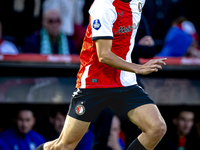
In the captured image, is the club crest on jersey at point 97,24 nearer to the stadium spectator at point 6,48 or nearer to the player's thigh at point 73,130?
the player's thigh at point 73,130

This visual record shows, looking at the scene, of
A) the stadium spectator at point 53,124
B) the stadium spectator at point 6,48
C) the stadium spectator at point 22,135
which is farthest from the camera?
the stadium spectator at point 6,48

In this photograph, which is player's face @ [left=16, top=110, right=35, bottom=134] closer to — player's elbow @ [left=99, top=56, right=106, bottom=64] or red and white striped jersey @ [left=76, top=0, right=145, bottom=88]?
red and white striped jersey @ [left=76, top=0, right=145, bottom=88]

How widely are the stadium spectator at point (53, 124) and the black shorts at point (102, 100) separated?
1.94m

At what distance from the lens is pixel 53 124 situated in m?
4.77

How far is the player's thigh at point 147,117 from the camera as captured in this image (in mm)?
2689

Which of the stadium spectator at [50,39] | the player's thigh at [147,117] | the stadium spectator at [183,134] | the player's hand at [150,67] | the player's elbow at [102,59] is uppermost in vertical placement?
the stadium spectator at [50,39]

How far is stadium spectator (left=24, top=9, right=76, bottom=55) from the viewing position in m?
5.49

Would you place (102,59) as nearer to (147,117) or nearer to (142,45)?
(147,117)

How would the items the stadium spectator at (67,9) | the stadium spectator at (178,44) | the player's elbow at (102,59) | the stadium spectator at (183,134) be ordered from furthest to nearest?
the stadium spectator at (67,9), the stadium spectator at (178,44), the stadium spectator at (183,134), the player's elbow at (102,59)

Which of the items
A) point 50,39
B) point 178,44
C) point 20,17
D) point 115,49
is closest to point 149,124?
point 115,49

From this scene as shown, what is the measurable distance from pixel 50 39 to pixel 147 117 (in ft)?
10.8

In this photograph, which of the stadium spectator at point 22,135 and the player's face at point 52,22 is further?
the player's face at point 52,22

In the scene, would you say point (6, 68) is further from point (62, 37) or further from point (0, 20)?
point (0, 20)

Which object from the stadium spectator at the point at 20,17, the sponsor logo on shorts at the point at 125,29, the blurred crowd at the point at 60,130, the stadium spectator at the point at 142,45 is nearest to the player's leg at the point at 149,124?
the sponsor logo on shorts at the point at 125,29
